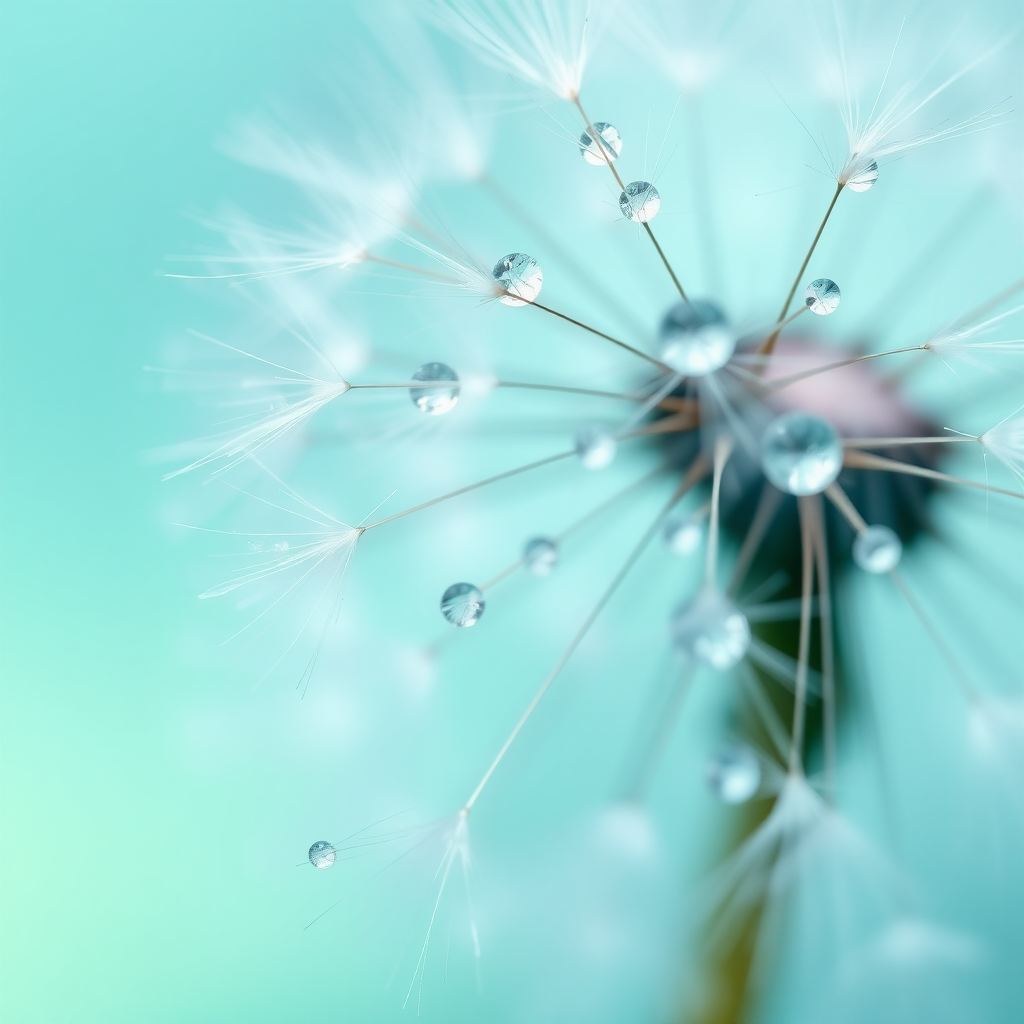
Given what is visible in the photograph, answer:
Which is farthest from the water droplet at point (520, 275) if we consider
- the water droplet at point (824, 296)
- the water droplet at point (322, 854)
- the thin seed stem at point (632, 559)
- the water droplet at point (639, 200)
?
the water droplet at point (322, 854)

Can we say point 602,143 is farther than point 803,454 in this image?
Yes

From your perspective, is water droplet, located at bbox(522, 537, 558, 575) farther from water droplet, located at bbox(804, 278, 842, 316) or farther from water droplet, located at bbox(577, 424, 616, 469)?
water droplet, located at bbox(804, 278, 842, 316)

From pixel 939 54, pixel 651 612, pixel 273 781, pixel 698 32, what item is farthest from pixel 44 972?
pixel 939 54

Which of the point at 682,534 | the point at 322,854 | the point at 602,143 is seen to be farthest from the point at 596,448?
the point at 322,854

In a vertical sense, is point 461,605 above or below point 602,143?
below

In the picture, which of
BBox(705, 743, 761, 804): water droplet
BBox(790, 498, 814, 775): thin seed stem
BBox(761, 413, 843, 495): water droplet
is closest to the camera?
BBox(761, 413, 843, 495): water droplet

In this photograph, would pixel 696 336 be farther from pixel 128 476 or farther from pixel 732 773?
pixel 128 476

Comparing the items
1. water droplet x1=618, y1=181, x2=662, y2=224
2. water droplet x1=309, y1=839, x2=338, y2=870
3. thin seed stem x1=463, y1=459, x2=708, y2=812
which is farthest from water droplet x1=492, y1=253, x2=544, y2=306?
water droplet x1=309, y1=839, x2=338, y2=870
